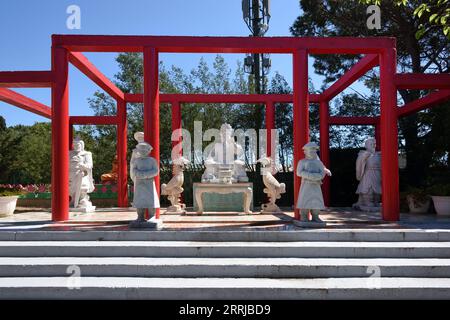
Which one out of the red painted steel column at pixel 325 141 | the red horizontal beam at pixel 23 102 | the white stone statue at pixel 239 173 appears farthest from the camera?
the red painted steel column at pixel 325 141

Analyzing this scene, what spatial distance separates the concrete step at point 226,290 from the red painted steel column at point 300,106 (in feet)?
8.46

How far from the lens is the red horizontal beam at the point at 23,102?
8359 millimetres

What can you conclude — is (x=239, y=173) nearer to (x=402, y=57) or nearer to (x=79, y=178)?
(x=79, y=178)

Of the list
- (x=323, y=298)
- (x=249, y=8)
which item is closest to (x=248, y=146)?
(x=249, y=8)

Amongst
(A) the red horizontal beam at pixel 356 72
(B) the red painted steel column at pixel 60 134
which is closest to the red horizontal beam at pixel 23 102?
(B) the red painted steel column at pixel 60 134

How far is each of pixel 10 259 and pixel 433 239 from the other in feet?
20.6

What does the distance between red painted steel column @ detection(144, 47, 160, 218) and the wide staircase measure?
5.90 ft

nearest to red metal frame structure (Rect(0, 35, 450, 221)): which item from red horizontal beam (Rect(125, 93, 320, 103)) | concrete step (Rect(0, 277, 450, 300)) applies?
concrete step (Rect(0, 277, 450, 300))

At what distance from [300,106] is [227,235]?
9.75ft

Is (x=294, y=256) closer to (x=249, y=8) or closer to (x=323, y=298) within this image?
(x=323, y=298)

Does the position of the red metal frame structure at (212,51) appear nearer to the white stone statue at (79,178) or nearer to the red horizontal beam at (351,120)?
the white stone statue at (79,178)

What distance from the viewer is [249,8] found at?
15.7 meters

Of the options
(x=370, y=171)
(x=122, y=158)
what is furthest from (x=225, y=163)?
(x=370, y=171)

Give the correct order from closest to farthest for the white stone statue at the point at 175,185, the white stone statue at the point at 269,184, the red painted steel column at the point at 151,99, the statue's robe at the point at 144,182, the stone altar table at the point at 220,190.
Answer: the statue's robe at the point at 144,182 < the red painted steel column at the point at 151,99 < the stone altar table at the point at 220,190 < the white stone statue at the point at 269,184 < the white stone statue at the point at 175,185
